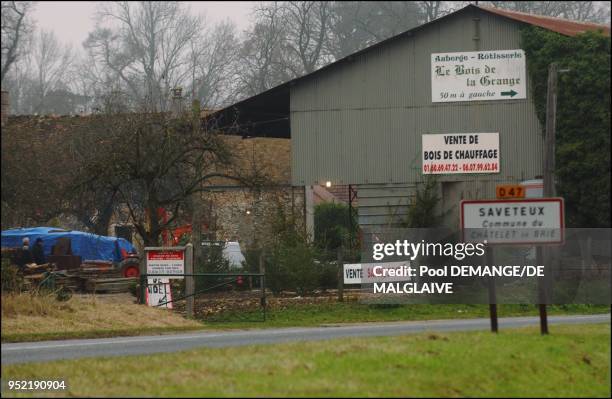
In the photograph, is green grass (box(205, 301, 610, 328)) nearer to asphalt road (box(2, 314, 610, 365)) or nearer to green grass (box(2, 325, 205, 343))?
green grass (box(2, 325, 205, 343))

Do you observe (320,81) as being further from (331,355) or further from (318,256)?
(331,355)

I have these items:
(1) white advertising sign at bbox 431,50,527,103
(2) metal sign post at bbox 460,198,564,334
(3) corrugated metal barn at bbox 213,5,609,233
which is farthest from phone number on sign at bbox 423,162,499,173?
(2) metal sign post at bbox 460,198,564,334

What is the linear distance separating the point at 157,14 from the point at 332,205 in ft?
41.9

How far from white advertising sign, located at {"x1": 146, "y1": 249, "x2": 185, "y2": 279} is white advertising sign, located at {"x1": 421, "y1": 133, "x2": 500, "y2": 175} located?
34.4 feet

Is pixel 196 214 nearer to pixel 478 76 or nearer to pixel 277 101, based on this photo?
pixel 277 101

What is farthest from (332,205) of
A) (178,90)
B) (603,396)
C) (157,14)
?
(603,396)

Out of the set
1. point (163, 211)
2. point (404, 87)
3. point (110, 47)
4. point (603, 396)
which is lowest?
point (603, 396)

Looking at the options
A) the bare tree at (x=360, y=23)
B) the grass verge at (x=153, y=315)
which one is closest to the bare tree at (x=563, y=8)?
the bare tree at (x=360, y=23)

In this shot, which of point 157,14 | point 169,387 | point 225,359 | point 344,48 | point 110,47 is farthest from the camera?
point 344,48

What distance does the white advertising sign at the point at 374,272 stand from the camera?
3006 cm

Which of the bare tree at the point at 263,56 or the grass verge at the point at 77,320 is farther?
the bare tree at the point at 263,56

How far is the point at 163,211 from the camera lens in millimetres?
34719

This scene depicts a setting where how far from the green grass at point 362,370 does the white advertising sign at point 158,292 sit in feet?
45.9

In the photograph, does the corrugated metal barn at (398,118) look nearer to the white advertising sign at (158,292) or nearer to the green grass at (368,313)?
the green grass at (368,313)
